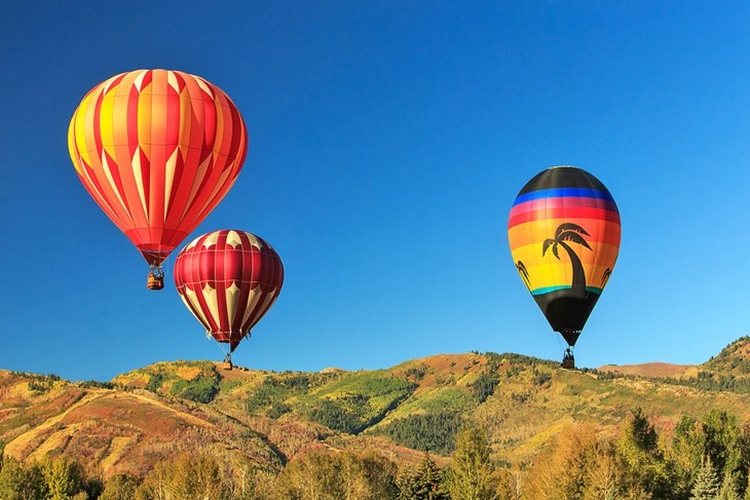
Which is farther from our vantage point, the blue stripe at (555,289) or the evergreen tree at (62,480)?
the evergreen tree at (62,480)

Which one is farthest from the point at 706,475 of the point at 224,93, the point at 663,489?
the point at 224,93

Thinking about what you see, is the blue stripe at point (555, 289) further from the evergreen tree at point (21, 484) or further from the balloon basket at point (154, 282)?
the evergreen tree at point (21, 484)

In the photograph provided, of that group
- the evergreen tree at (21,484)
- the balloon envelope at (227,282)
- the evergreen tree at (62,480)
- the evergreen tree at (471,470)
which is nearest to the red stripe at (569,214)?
the balloon envelope at (227,282)

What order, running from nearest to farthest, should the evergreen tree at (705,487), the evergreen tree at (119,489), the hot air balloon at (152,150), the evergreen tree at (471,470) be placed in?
1. the hot air balloon at (152,150)
2. the evergreen tree at (705,487)
3. the evergreen tree at (471,470)
4. the evergreen tree at (119,489)

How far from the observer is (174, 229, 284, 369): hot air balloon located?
3002 inches

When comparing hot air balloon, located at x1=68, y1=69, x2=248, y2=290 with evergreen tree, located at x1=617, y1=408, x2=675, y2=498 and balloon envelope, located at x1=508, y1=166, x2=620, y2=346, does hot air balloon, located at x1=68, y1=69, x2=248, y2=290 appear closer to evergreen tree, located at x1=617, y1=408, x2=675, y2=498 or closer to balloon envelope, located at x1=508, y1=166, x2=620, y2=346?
balloon envelope, located at x1=508, y1=166, x2=620, y2=346

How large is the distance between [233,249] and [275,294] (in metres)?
5.75

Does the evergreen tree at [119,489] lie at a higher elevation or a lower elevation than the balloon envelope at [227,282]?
lower

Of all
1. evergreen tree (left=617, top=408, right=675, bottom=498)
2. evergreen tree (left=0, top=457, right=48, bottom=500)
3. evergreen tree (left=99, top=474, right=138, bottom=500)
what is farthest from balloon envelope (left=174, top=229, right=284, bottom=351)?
evergreen tree (left=0, top=457, right=48, bottom=500)

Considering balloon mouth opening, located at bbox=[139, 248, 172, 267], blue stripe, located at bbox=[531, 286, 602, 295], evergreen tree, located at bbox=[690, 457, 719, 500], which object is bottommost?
evergreen tree, located at bbox=[690, 457, 719, 500]

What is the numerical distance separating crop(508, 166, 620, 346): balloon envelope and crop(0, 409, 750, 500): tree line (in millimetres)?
17207

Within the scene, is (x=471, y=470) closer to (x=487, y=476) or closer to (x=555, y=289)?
(x=487, y=476)

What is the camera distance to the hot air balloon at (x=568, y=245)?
66438 millimetres

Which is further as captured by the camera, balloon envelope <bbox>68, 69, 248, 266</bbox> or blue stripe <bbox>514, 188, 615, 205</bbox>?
blue stripe <bbox>514, 188, 615, 205</bbox>
